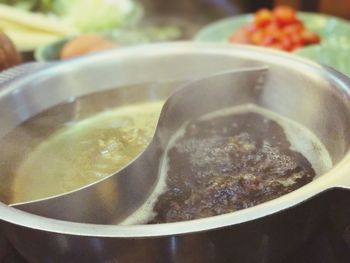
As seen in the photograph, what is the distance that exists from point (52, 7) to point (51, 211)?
201 centimetres

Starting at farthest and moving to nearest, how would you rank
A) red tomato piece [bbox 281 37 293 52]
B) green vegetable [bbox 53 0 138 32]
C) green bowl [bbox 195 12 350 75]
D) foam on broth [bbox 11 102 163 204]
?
green vegetable [bbox 53 0 138 32] < red tomato piece [bbox 281 37 293 52] < green bowl [bbox 195 12 350 75] < foam on broth [bbox 11 102 163 204]

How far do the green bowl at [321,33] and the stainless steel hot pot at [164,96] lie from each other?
0.49 meters

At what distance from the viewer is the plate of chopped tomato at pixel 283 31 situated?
6.67 feet

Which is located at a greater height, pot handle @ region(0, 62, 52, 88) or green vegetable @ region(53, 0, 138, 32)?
pot handle @ region(0, 62, 52, 88)

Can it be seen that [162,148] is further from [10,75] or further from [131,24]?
[131,24]

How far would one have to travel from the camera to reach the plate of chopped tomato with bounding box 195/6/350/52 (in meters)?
2.03

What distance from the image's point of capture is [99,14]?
8.04 ft

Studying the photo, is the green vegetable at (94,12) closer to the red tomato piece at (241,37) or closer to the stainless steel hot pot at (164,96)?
the red tomato piece at (241,37)

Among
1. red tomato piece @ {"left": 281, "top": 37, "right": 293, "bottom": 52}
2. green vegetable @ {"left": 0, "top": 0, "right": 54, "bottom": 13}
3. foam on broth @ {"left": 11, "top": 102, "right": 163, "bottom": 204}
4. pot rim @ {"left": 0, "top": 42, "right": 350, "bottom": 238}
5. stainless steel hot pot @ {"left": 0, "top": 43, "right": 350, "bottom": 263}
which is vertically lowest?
green vegetable @ {"left": 0, "top": 0, "right": 54, "bottom": 13}

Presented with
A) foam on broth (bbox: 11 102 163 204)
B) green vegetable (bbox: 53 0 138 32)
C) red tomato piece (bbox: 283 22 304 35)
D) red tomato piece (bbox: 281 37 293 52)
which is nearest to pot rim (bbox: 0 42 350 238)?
foam on broth (bbox: 11 102 163 204)

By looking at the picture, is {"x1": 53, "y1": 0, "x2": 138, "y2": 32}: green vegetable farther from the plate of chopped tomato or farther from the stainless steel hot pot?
the stainless steel hot pot

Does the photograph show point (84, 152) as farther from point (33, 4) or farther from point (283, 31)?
point (33, 4)

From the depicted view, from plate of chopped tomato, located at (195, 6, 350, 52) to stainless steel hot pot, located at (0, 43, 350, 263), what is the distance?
0.68 meters

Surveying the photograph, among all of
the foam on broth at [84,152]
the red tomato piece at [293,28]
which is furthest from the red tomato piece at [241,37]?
the foam on broth at [84,152]
